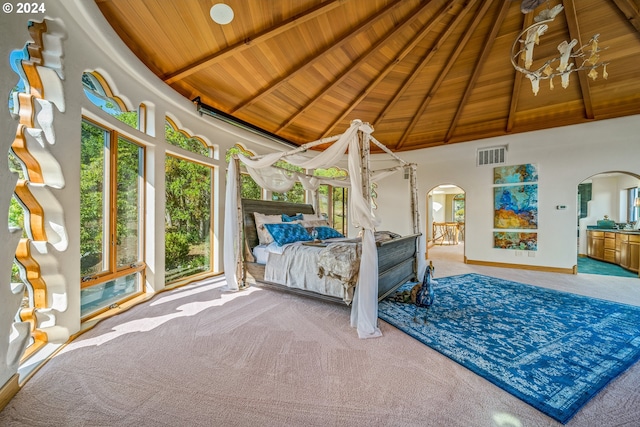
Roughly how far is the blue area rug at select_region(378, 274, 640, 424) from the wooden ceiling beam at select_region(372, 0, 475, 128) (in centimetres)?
409

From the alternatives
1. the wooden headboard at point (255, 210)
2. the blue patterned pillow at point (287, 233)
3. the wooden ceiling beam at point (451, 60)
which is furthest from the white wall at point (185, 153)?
the blue patterned pillow at point (287, 233)

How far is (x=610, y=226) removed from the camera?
268 inches

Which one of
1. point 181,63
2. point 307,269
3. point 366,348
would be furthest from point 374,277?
point 181,63

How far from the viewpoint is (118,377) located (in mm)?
1845

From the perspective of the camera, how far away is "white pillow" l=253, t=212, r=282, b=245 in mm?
4270

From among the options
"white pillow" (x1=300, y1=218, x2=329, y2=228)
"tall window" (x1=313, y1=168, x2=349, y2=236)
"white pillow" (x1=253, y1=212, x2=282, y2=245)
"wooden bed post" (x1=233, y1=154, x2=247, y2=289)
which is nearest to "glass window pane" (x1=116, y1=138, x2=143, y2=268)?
"wooden bed post" (x1=233, y1=154, x2=247, y2=289)

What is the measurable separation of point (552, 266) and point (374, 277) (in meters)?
5.40

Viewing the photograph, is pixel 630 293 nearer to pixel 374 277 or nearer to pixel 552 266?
pixel 552 266

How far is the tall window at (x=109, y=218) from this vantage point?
9.41 feet

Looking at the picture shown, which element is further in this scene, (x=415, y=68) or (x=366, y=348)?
(x=415, y=68)

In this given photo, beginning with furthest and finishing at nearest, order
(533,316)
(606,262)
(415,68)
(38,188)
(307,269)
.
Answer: (606,262)
(415,68)
(307,269)
(533,316)
(38,188)

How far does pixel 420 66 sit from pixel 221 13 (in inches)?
140

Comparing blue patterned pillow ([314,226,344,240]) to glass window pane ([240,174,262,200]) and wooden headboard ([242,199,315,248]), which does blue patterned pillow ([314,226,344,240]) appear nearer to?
wooden headboard ([242,199,315,248])

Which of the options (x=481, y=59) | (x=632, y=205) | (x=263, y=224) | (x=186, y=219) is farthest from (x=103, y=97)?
(x=632, y=205)
